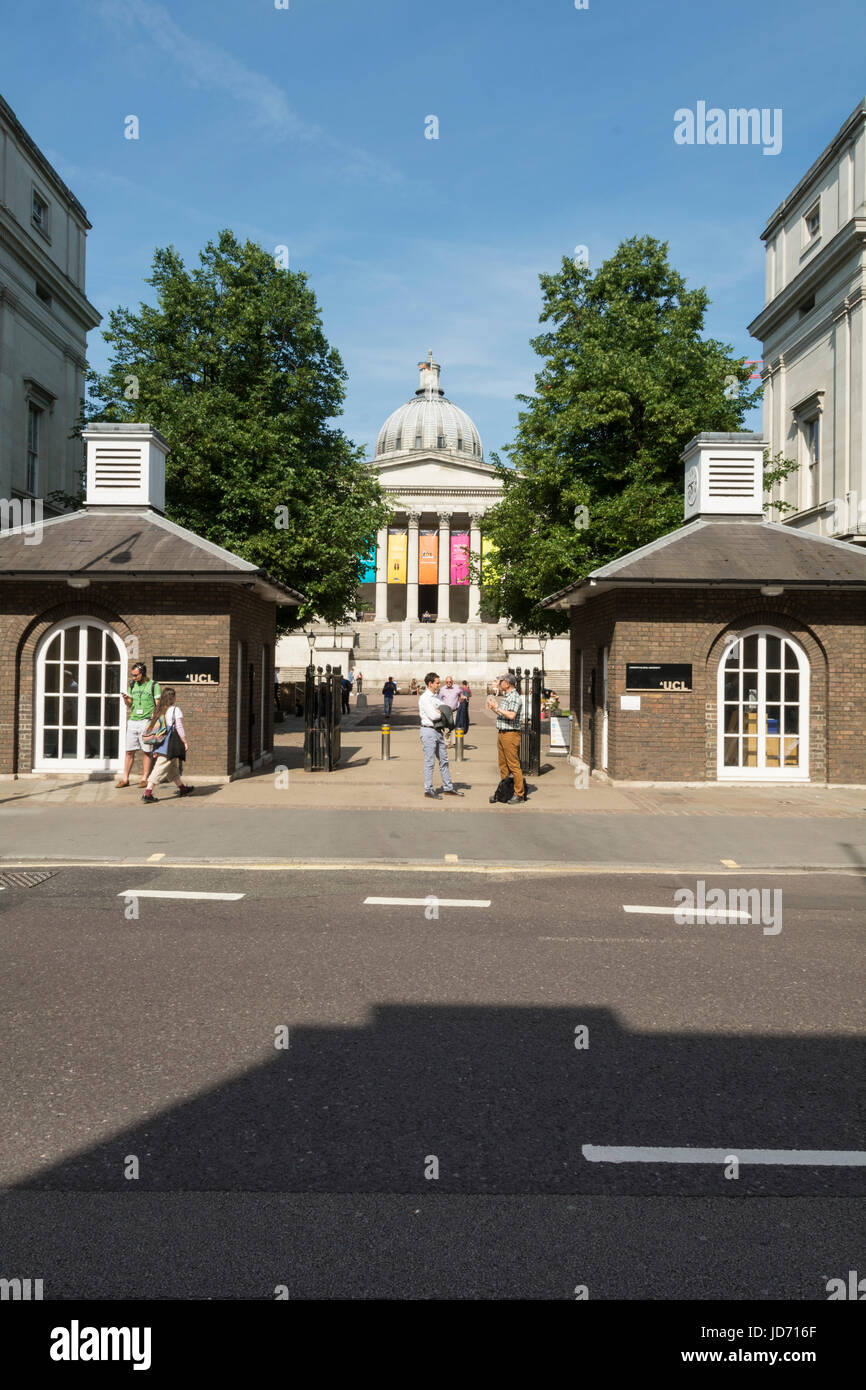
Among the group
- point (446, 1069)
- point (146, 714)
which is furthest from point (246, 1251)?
point (146, 714)

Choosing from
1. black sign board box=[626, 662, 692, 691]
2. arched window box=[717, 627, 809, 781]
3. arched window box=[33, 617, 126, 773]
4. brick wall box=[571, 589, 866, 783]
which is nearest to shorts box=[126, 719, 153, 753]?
arched window box=[33, 617, 126, 773]

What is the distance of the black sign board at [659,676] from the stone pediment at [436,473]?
67.6 meters

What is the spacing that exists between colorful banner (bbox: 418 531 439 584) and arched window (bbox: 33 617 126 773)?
181ft

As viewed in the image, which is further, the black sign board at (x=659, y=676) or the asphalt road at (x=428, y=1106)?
the black sign board at (x=659, y=676)

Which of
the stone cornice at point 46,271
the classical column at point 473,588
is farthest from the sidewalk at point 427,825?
the classical column at point 473,588

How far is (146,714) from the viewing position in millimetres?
14094

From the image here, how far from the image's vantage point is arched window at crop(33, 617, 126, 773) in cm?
A: 1650

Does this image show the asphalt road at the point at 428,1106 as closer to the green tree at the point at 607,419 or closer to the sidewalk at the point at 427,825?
the sidewalk at the point at 427,825

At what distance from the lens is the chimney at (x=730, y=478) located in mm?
18625

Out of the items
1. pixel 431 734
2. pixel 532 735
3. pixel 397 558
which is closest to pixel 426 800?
pixel 431 734

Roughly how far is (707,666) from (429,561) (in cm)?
5642

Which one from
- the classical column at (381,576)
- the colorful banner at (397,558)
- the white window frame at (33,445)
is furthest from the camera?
the classical column at (381,576)

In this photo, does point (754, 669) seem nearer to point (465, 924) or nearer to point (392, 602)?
point (465, 924)
